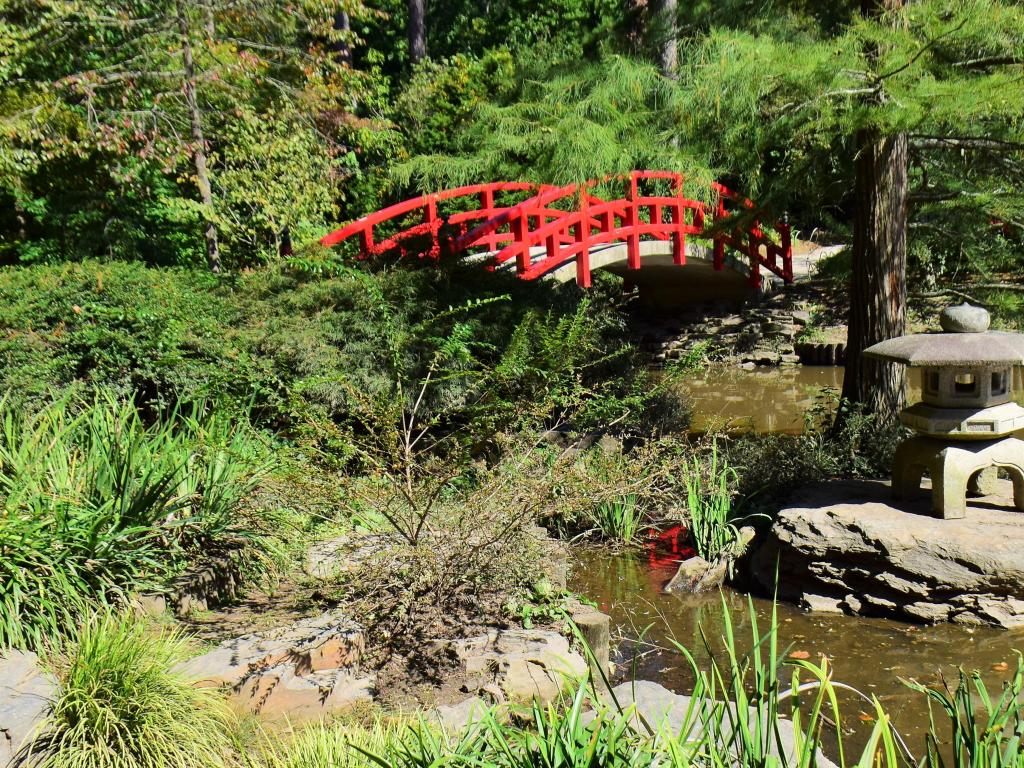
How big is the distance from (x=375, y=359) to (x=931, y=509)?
4.09 metres

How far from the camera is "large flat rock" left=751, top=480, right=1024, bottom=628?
5.38 meters

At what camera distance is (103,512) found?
4512 millimetres

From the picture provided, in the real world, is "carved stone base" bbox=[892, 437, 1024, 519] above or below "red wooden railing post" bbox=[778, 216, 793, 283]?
below

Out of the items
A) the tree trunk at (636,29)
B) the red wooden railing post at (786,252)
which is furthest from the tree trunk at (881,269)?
the red wooden railing post at (786,252)

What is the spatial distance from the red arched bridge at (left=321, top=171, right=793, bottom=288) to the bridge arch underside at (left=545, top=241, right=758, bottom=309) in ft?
0.16

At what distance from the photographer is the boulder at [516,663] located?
4.10 meters

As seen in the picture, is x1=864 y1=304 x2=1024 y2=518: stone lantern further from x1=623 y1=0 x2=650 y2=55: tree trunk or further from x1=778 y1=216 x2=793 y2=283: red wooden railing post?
x1=778 y1=216 x2=793 y2=283: red wooden railing post

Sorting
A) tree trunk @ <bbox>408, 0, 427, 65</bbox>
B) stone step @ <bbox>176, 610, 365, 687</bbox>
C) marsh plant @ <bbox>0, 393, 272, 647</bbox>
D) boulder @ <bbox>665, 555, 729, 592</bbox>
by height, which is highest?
tree trunk @ <bbox>408, 0, 427, 65</bbox>

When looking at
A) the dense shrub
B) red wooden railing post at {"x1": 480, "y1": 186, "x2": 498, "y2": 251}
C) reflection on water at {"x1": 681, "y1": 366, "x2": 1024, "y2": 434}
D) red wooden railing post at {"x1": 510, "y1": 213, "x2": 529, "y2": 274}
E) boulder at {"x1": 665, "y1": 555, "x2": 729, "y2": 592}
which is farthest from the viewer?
red wooden railing post at {"x1": 480, "y1": 186, "x2": 498, "y2": 251}

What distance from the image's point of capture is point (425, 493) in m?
4.76

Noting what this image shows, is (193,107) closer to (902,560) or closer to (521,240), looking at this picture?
(521,240)

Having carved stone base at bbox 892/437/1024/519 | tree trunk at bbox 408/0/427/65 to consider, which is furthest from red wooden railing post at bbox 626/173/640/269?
tree trunk at bbox 408/0/427/65

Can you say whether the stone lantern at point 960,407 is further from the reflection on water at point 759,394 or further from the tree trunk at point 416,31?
the tree trunk at point 416,31

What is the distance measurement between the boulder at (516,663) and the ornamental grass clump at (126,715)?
3.35 feet
